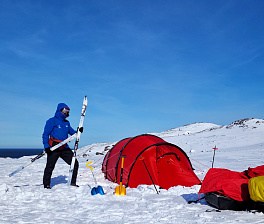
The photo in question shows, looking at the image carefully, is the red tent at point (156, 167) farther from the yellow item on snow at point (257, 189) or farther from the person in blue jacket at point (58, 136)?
the yellow item on snow at point (257, 189)

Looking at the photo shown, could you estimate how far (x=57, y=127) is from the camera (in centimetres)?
832

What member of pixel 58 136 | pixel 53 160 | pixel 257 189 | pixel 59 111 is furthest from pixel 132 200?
pixel 59 111

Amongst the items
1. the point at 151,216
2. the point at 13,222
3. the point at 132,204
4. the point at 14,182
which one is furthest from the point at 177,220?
the point at 14,182

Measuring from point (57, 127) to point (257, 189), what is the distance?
5.29 m

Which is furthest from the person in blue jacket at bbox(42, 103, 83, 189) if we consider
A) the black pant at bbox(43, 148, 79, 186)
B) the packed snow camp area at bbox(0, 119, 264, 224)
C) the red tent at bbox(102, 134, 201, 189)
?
the red tent at bbox(102, 134, 201, 189)

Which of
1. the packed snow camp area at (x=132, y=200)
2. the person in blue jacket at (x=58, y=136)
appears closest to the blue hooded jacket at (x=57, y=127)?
the person in blue jacket at (x=58, y=136)

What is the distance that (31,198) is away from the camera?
670 cm

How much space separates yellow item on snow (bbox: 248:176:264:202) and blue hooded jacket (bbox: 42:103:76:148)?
499 centimetres

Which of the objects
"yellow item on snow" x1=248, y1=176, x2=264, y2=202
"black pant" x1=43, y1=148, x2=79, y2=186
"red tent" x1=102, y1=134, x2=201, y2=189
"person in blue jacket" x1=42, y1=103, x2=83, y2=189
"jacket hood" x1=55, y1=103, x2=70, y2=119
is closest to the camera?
"yellow item on snow" x1=248, y1=176, x2=264, y2=202

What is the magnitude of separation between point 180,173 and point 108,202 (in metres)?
2.82

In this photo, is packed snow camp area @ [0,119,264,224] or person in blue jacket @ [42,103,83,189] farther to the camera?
person in blue jacket @ [42,103,83,189]

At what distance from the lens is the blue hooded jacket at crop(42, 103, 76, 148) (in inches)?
321

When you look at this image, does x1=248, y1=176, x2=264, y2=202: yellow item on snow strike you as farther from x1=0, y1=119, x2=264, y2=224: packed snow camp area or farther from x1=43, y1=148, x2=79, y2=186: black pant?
x1=43, y1=148, x2=79, y2=186: black pant

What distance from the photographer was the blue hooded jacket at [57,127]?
8.15 metres
